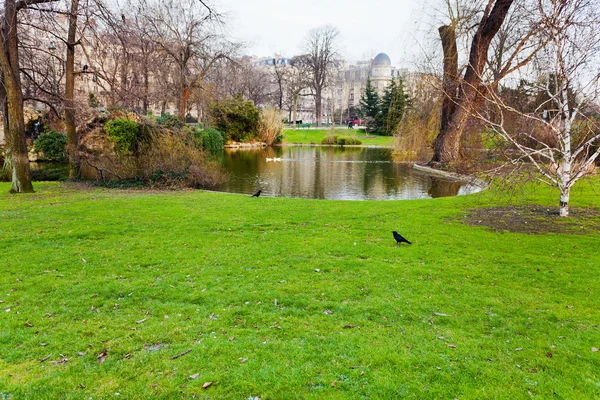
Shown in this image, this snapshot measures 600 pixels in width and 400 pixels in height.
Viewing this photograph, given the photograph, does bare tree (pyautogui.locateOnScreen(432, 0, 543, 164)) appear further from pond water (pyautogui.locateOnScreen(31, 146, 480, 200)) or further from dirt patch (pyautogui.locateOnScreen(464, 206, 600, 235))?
dirt patch (pyautogui.locateOnScreen(464, 206, 600, 235))

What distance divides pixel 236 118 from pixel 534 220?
31997mm

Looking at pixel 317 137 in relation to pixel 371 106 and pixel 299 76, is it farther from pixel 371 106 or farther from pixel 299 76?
pixel 299 76

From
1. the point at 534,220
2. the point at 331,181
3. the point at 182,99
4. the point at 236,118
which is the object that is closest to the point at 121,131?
the point at 182,99

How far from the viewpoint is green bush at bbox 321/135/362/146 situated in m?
43.9

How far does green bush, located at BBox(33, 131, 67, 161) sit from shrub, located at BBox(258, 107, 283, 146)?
788 inches

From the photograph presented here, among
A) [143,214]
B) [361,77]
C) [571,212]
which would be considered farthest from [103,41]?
[361,77]

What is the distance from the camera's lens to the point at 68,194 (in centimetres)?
1157

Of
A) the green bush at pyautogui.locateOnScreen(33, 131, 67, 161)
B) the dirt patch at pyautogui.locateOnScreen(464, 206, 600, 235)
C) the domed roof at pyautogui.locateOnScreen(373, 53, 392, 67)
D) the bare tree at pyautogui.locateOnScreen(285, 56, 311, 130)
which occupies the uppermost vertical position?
the domed roof at pyautogui.locateOnScreen(373, 53, 392, 67)

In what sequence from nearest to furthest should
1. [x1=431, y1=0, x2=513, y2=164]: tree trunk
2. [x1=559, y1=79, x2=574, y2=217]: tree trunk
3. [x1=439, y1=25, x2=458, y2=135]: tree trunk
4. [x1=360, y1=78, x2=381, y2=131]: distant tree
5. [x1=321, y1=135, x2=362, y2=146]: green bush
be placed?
1. [x1=559, y1=79, x2=574, y2=217]: tree trunk
2. [x1=431, y1=0, x2=513, y2=164]: tree trunk
3. [x1=439, y1=25, x2=458, y2=135]: tree trunk
4. [x1=321, y1=135, x2=362, y2=146]: green bush
5. [x1=360, y1=78, x2=381, y2=131]: distant tree

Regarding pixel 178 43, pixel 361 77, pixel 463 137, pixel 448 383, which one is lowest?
pixel 448 383

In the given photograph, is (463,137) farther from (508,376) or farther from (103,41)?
(508,376)

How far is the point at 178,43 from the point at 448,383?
92.7ft

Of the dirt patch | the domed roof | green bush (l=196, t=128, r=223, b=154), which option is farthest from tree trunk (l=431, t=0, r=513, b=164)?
the domed roof

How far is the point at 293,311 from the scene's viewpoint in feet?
13.8
